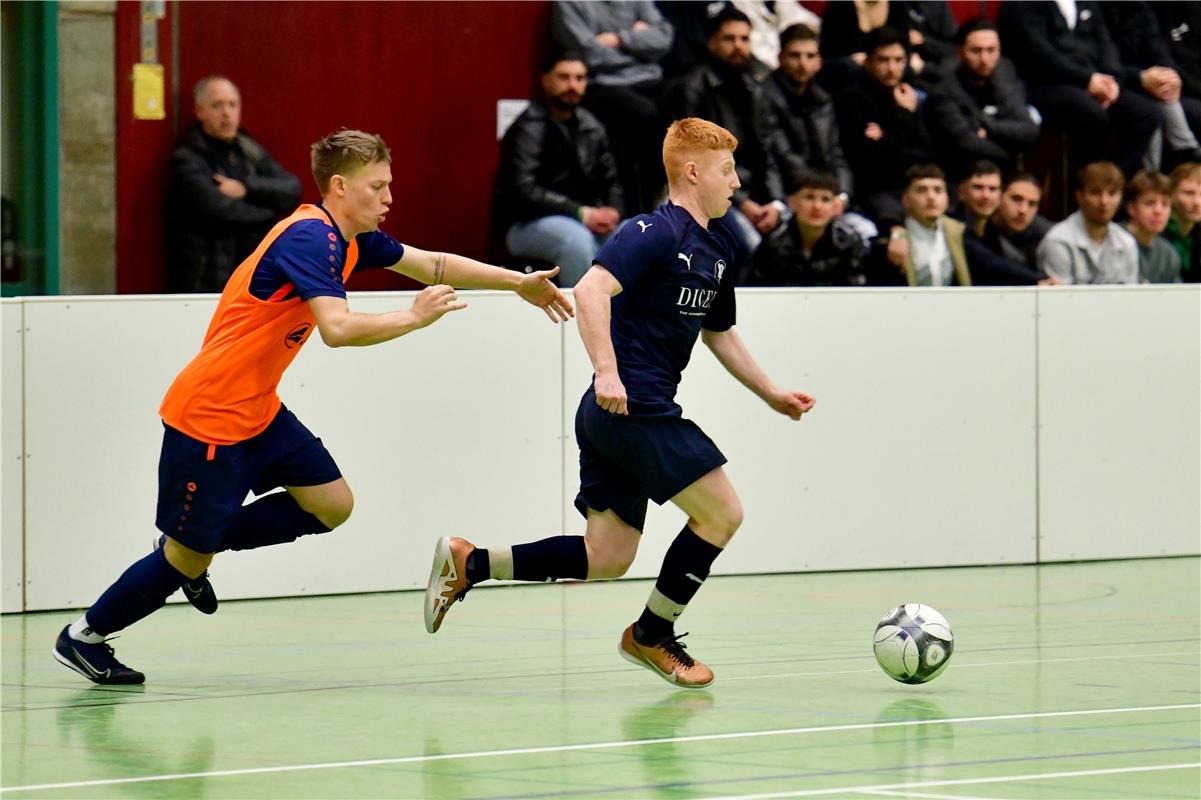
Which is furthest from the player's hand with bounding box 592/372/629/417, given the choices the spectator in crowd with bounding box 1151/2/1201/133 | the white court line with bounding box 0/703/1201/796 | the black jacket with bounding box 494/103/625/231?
the spectator in crowd with bounding box 1151/2/1201/133

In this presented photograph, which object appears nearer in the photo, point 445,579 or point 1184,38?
point 445,579

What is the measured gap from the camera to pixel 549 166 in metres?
12.3

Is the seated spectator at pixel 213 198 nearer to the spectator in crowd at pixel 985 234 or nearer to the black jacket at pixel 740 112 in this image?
the black jacket at pixel 740 112

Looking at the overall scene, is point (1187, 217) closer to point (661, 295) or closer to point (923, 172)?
point (923, 172)

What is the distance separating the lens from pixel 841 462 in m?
11.3

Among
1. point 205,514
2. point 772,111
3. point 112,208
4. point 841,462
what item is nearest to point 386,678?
point 205,514

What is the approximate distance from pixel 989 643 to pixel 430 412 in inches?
126

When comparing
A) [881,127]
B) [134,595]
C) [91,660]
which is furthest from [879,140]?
[91,660]

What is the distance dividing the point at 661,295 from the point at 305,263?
49.2 inches

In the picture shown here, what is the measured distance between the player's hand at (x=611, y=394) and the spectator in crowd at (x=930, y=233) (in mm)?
5955

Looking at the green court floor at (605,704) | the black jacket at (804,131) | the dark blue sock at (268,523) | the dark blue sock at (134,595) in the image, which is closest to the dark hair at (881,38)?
the black jacket at (804,131)

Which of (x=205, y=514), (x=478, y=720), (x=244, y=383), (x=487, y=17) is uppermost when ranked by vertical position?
(x=487, y=17)

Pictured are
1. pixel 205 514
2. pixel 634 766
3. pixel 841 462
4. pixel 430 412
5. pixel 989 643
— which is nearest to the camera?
pixel 634 766

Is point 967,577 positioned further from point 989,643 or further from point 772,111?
point 772,111
